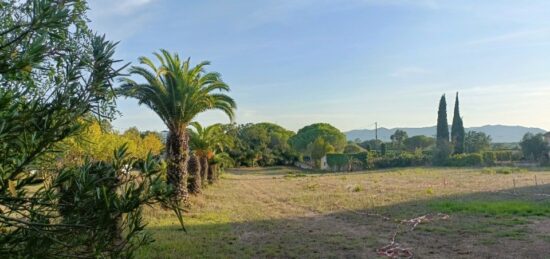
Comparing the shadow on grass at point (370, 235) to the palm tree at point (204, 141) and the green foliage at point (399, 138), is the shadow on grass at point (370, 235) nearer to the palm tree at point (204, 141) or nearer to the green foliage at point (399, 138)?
the palm tree at point (204, 141)

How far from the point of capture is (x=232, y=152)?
183ft

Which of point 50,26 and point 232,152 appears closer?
point 50,26

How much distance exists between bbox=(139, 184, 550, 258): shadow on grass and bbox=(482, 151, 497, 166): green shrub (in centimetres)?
3516

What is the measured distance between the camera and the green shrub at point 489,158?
4741 centimetres

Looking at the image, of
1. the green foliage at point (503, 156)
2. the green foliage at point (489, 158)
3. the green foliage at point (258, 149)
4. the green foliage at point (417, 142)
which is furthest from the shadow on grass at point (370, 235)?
the green foliage at point (417, 142)

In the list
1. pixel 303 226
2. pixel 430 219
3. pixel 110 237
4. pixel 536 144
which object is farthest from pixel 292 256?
pixel 536 144

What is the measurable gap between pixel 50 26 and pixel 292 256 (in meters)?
7.02

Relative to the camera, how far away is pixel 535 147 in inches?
1857

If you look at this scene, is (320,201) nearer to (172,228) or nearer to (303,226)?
(303,226)

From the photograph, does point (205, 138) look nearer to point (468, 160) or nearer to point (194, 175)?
point (194, 175)

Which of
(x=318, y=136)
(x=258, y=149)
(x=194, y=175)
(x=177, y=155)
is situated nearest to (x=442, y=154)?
(x=318, y=136)

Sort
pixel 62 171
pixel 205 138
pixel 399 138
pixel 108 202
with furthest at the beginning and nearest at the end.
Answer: pixel 399 138 → pixel 205 138 → pixel 62 171 → pixel 108 202

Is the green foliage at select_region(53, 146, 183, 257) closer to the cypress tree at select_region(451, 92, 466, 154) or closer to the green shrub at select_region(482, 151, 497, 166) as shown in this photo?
the green shrub at select_region(482, 151, 497, 166)

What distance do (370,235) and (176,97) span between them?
29.7ft
